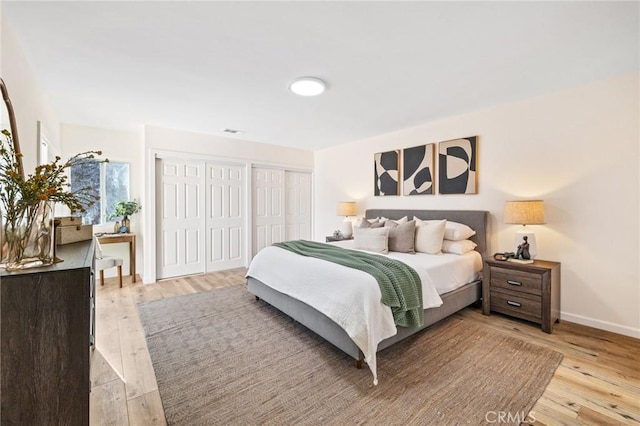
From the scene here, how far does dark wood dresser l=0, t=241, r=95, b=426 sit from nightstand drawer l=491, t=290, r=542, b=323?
336 cm

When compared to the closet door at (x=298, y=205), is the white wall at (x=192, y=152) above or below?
above

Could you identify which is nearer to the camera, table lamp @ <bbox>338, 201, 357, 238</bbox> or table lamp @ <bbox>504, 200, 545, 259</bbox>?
table lamp @ <bbox>504, 200, 545, 259</bbox>

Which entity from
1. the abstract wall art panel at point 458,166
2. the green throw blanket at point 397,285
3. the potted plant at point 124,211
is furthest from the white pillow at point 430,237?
the potted plant at point 124,211

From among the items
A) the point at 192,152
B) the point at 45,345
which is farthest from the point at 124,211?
the point at 45,345

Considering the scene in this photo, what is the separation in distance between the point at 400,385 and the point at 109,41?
10.5 ft

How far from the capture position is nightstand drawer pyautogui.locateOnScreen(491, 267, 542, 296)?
2646 millimetres

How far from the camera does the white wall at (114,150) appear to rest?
4.05 meters

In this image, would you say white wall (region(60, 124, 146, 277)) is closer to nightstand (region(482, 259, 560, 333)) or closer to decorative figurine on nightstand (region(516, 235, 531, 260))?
nightstand (region(482, 259, 560, 333))

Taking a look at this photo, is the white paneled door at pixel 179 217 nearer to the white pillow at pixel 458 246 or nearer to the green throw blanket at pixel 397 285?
the green throw blanket at pixel 397 285

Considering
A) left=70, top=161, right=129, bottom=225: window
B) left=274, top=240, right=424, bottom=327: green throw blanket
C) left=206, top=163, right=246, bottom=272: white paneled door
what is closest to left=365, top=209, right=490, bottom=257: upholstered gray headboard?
left=274, top=240, right=424, bottom=327: green throw blanket

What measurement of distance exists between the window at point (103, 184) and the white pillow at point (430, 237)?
458 cm

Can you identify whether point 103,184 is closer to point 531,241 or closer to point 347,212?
point 347,212

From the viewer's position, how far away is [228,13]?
1.72 m

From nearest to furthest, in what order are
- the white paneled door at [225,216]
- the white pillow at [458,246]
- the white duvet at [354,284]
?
the white duvet at [354,284]
the white pillow at [458,246]
the white paneled door at [225,216]
